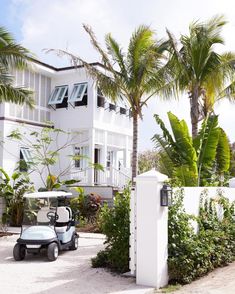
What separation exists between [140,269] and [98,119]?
17.5 metres

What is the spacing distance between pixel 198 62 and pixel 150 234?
1037 centimetres

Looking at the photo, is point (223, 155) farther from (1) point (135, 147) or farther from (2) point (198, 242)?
(2) point (198, 242)

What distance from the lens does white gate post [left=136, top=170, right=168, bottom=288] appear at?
8219 mm

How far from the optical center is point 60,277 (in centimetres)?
904

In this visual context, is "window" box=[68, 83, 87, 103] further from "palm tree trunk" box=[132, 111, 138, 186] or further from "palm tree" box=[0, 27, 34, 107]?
"palm tree" box=[0, 27, 34, 107]

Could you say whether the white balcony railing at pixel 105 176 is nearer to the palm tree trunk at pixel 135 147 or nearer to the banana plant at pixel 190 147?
the palm tree trunk at pixel 135 147

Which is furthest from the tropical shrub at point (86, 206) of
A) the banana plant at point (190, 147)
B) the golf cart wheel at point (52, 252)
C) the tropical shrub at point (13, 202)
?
the golf cart wheel at point (52, 252)

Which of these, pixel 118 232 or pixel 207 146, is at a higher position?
pixel 207 146

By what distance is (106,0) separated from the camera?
1083 cm

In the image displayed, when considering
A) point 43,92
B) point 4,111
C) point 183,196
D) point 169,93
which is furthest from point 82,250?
point 43,92

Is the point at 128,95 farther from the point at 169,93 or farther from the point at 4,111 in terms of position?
the point at 4,111

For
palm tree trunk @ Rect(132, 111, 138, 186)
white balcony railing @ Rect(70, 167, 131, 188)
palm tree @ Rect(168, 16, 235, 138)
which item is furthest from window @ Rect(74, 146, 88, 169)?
palm tree @ Rect(168, 16, 235, 138)

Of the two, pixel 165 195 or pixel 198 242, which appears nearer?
pixel 165 195

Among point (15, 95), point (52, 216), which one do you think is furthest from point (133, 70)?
point (52, 216)
